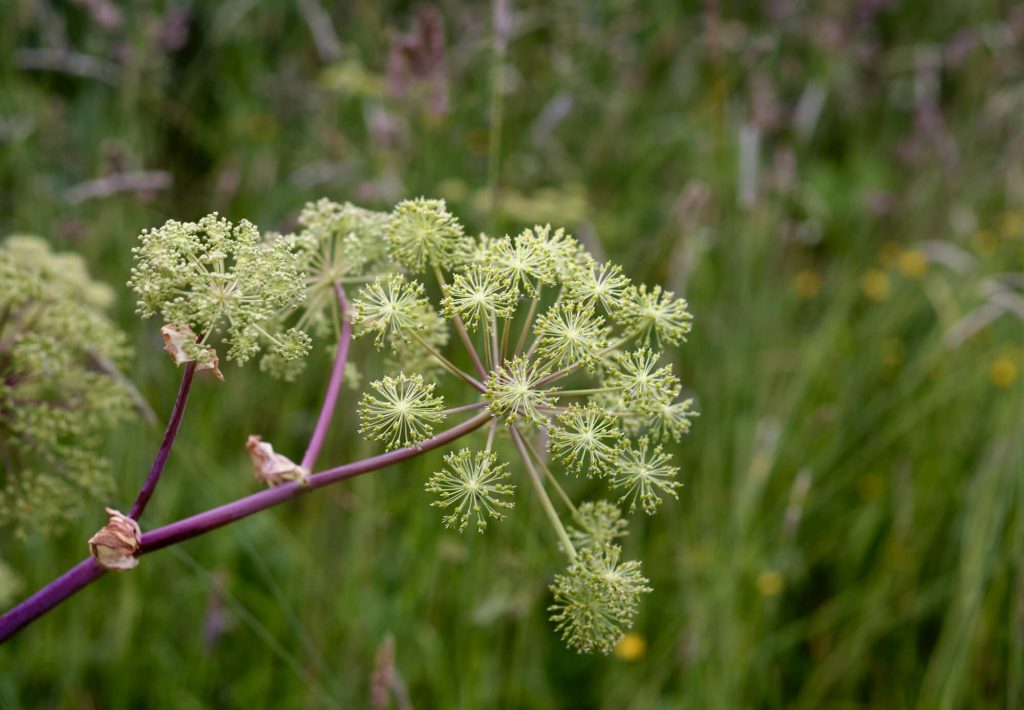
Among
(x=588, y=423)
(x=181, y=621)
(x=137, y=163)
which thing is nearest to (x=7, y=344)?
(x=588, y=423)

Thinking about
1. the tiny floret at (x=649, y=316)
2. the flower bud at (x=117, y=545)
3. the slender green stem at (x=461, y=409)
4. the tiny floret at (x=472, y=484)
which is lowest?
the flower bud at (x=117, y=545)

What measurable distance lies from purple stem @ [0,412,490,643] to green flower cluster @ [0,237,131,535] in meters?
0.29

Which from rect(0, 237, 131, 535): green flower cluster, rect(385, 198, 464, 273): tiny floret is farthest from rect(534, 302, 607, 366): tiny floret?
rect(0, 237, 131, 535): green flower cluster

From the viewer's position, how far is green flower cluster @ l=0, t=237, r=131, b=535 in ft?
4.27

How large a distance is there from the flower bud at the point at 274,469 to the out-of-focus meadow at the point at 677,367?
0.55 m

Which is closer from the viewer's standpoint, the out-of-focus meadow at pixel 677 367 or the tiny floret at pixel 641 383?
the tiny floret at pixel 641 383

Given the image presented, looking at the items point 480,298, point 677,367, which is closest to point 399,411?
point 480,298

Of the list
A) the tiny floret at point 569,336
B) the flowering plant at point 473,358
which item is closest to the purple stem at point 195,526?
the flowering plant at point 473,358

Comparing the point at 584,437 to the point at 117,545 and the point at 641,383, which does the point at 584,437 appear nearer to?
the point at 641,383

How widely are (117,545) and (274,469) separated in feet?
0.61

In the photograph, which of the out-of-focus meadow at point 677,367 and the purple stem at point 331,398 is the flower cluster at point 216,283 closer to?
the purple stem at point 331,398

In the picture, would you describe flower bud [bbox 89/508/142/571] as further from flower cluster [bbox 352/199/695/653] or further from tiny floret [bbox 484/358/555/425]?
tiny floret [bbox 484/358/555/425]

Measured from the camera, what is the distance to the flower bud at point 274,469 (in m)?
1.04

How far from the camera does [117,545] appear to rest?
989 millimetres
